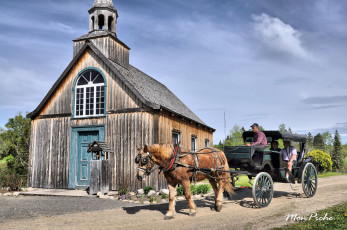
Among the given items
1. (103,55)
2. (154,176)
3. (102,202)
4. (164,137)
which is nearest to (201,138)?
(164,137)

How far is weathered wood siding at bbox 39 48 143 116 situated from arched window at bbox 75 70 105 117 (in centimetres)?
34

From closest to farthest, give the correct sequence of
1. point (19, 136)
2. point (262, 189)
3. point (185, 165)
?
1. point (185, 165)
2. point (262, 189)
3. point (19, 136)

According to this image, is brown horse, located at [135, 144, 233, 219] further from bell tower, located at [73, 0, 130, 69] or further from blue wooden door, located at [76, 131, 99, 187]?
bell tower, located at [73, 0, 130, 69]

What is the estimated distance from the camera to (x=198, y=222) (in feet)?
21.0

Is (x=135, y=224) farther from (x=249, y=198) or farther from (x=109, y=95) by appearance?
(x=109, y=95)

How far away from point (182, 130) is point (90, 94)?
5.45m

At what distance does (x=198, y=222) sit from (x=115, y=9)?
45.2ft

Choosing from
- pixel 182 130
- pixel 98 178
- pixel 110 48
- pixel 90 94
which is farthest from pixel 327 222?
pixel 110 48

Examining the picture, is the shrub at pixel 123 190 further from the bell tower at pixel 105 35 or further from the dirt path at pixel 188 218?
the bell tower at pixel 105 35

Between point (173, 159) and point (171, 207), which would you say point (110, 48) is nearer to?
point (173, 159)

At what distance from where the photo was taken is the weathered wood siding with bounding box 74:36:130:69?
48.6 feet

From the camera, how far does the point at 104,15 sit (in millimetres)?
15758

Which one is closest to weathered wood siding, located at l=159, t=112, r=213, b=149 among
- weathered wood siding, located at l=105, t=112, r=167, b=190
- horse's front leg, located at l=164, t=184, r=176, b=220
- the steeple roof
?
weathered wood siding, located at l=105, t=112, r=167, b=190

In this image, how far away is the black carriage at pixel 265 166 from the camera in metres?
7.95
